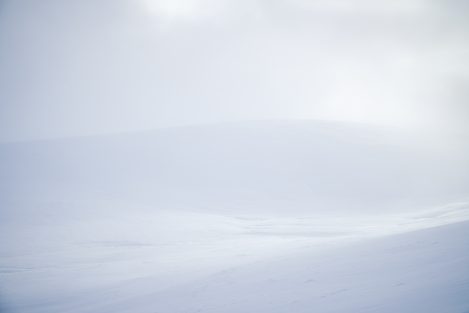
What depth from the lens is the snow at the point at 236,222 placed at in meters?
6.45


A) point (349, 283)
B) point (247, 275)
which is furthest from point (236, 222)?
point (349, 283)

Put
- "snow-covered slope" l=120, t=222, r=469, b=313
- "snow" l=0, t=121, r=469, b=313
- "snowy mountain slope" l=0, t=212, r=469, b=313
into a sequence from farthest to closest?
"snow" l=0, t=121, r=469, b=313 < "snowy mountain slope" l=0, t=212, r=469, b=313 < "snow-covered slope" l=120, t=222, r=469, b=313

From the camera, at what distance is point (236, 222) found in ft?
61.9

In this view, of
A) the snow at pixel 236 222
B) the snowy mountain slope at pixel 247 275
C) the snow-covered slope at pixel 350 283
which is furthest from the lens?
the snow at pixel 236 222

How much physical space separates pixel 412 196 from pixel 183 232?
17051 millimetres

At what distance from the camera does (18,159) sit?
3338 centimetres

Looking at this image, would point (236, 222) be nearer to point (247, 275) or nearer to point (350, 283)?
point (247, 275)

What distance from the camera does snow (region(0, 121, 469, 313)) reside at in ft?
21.2

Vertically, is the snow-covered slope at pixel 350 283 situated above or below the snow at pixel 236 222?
below

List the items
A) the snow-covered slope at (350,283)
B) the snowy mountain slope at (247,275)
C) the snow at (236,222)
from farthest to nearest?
1. the snow at (236,222)
2. the snowy mountain slope at (247,275)
3. the snow-covered slope at (350,283)

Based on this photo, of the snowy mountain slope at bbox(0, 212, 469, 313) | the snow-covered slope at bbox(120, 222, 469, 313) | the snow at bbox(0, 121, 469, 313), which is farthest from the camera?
the snow at bbox(0, 121, 469, 313)

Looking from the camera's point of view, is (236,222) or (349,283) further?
(236,222)

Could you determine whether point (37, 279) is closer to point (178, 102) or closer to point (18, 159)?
point (18, 159)

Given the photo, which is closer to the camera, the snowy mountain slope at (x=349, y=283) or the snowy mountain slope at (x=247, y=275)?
the snowy mountain slope at (x=349, y=283)
